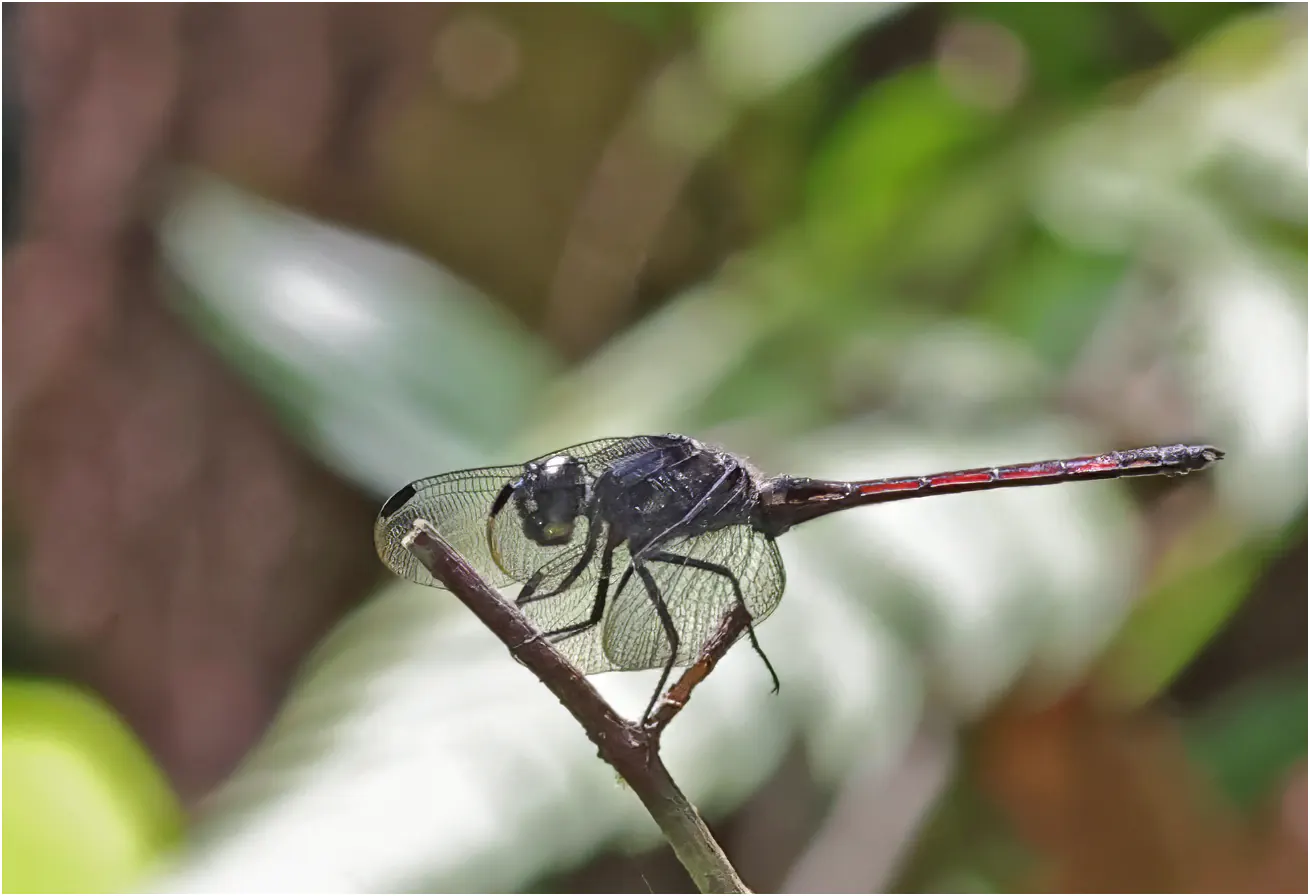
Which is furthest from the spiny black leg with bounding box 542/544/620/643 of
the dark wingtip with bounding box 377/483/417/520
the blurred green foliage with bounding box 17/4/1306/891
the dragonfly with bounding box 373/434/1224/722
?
the blurred green foliage with bounding box 17/4/1306/891

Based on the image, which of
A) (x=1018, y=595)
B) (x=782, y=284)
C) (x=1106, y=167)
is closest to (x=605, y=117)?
(x=782, y=284)

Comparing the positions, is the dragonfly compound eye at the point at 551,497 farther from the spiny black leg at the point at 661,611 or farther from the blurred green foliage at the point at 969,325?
the blurred green foliage at the point at 969,325

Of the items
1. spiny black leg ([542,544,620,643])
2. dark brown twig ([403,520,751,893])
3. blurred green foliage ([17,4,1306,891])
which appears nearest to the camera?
dark brown twig ([403,520,751,893])

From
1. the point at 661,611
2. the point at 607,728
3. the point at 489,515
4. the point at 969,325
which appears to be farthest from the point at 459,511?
the point at 969,325

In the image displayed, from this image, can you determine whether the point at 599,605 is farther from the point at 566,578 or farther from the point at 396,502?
the point at 396,502

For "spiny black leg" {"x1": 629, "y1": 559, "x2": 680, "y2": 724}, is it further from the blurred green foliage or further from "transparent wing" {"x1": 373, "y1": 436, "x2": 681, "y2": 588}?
the blurred green foliage

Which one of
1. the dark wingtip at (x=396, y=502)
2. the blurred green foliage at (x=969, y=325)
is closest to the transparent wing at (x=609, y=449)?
the dark wingtip at (x=396, y=502)

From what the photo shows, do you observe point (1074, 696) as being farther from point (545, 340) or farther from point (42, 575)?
point (42, 575)
